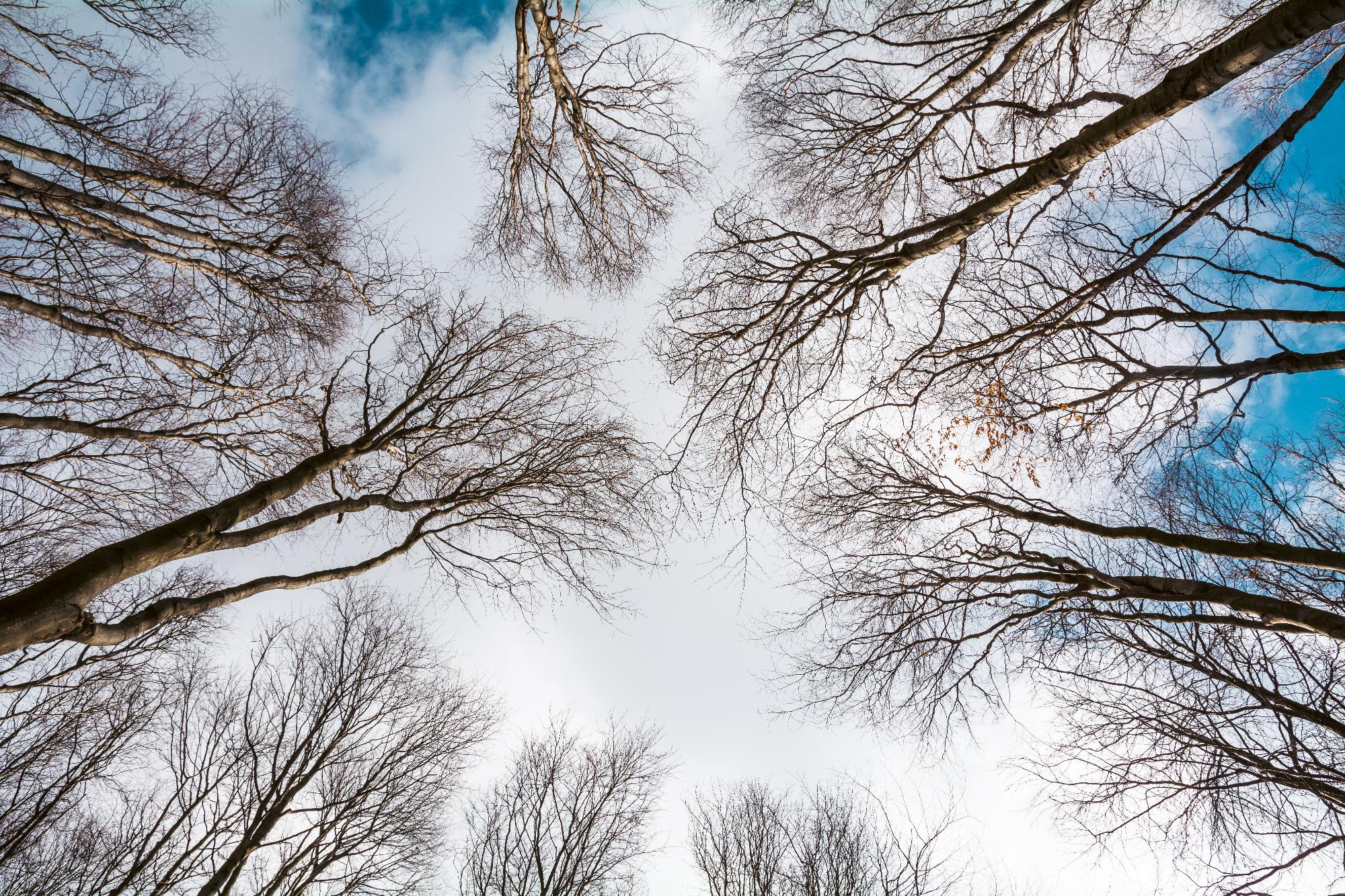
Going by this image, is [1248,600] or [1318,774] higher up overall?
[1248,600]

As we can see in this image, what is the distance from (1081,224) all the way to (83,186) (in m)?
8.67

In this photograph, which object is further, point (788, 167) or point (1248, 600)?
point (788, 167)

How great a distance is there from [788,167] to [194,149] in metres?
6.11

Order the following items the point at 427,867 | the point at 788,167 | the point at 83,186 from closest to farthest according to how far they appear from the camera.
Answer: the point at 83,186 < the point at 788,167 < the point at 427,867

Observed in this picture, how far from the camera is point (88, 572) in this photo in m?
3.46

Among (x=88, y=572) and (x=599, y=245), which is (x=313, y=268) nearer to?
(x=599, y=245)

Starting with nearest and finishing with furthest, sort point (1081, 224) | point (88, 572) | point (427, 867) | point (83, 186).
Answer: point (88, 572)
point (83, 186)
point (1081, 224)
point (427, 867)

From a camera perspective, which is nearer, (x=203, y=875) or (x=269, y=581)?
(x=269, y=581)

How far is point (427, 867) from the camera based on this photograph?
8555 mm

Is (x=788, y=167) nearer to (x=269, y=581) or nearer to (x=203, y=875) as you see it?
(x=269, y=581)

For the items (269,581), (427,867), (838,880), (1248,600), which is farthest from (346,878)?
(1248,600)

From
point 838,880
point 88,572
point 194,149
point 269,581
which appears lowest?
point 838,880

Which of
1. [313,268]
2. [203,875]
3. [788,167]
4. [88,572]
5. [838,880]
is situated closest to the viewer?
[88,572]

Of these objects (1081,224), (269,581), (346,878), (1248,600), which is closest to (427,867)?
(346,878)
